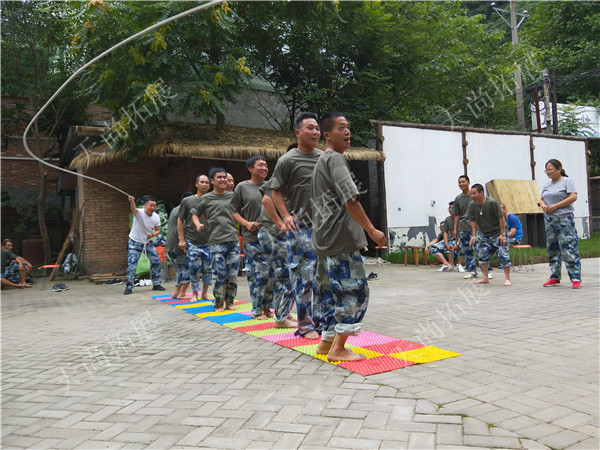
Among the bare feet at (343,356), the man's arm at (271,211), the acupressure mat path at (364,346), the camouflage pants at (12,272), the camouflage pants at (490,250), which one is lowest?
the acupressure mat path at (364,346)

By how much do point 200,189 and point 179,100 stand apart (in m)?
4.67

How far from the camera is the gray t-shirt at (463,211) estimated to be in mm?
9074

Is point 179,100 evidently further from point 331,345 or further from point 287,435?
point 287,435

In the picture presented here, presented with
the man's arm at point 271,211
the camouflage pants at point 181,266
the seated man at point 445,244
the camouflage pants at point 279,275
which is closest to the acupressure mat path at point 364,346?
the camouflage pants at point 279,275

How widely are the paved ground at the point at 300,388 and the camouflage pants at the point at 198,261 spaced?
165 centimetres

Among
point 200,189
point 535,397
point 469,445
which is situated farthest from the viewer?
point 200,189

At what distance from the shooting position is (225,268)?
621 cm

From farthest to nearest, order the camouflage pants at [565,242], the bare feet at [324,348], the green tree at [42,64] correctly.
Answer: the green tree at [42,64] < the camouflage pants at [565,242] < the bare feet at [324,348]

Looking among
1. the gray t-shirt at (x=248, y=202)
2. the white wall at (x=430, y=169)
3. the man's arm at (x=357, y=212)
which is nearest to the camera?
the man's arm at (x=357, y=212)

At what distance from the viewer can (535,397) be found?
2664 millimetres

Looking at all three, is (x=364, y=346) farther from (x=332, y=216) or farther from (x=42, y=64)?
(x=42, y=64)

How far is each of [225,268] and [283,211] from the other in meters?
2.34

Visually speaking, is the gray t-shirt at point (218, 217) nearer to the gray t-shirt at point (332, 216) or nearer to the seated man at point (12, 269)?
the gray t-shirt at point (332, 216)

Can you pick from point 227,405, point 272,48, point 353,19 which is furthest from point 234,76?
point 227,405
